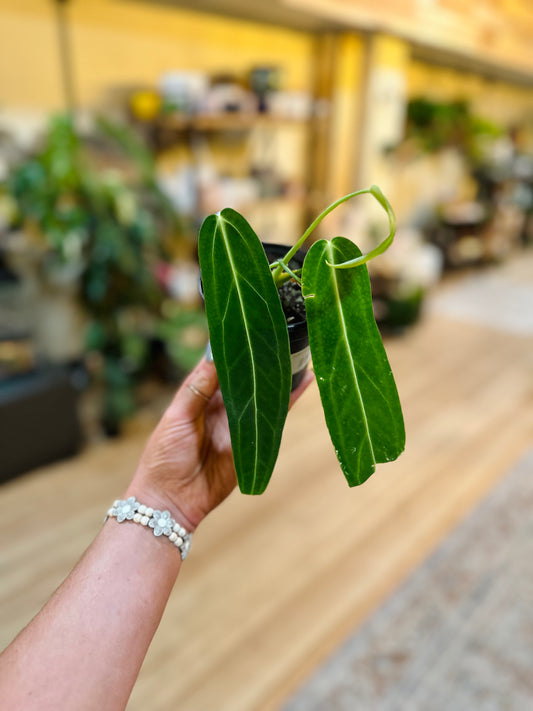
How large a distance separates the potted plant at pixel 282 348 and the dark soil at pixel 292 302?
0.10m

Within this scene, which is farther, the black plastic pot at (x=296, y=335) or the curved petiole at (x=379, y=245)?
the black plastic pot at (x=296, y=335)

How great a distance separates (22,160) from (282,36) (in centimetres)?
198

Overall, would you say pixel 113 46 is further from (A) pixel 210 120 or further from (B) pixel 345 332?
(B) pixel 345 332

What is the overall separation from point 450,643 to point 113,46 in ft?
9.50

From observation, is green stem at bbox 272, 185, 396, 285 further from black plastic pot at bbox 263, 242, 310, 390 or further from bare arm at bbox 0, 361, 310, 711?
bare arm at bbox 0, 361, 310, 711

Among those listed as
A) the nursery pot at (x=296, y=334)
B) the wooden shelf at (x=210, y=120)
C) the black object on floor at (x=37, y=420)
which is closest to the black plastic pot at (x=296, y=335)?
the nursery pot at (x=296, y=334)

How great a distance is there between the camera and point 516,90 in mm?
6980

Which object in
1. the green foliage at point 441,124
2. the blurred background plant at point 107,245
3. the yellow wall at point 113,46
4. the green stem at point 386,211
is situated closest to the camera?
the green stem at point 386,211

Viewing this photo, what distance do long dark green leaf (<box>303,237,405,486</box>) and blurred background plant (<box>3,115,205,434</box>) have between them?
166 centimetres

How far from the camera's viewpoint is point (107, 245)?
2.08 meters

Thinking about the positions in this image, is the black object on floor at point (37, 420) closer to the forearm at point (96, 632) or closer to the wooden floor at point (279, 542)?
the wooden floor at point (279, 542)

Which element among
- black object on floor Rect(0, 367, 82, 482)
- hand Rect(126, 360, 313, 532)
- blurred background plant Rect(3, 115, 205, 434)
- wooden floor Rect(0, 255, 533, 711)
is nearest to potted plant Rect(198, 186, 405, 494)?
hand Rect(126, 360, 313, 532)

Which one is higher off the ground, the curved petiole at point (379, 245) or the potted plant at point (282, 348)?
the curved petiole at point (379, 245)

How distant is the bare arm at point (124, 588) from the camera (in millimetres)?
591
